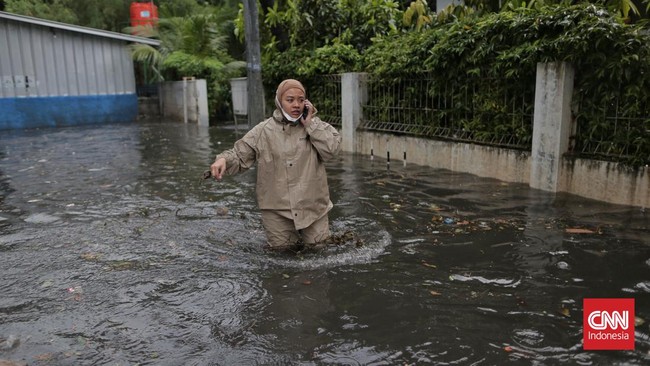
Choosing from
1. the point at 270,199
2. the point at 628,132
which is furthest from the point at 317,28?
the point at 270,199

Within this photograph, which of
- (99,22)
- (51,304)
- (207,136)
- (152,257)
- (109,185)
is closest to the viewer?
(51,304)

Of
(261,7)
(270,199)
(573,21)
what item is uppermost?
(261,7)

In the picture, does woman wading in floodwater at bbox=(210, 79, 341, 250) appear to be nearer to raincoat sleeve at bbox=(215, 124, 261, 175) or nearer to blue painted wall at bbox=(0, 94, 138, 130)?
raincoat sleeve at bbox=(215, 124, 261, 175)

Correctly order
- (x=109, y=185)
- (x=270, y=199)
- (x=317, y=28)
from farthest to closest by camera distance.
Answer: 1. (x=317, y=28)
2. (x=109, y=185)
3. (x=270, y=199)

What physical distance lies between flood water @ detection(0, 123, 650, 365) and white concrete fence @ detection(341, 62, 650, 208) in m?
0.26

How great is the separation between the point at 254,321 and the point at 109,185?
589 cm

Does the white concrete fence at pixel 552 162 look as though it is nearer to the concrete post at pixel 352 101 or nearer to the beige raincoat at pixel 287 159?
the concrete post at pixel 352 101

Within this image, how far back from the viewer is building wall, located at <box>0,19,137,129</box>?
59.6ft

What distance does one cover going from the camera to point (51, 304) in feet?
14.2

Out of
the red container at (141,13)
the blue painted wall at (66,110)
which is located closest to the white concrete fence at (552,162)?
the blue painted wall at (66,110)

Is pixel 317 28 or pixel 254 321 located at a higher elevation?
pixel 317 28

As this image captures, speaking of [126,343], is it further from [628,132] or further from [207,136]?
[207,136]

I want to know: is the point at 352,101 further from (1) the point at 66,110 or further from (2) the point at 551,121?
(1) the point at 66,110

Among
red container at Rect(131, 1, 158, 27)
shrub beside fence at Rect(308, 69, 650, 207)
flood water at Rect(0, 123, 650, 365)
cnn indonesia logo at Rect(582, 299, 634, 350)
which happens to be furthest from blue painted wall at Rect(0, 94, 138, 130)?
cnn indonesia logo at Rect(582, 299, 634, 350)
